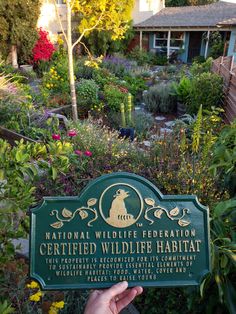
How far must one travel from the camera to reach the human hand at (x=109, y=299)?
4.81ft

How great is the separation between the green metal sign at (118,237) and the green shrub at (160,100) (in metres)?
7.85

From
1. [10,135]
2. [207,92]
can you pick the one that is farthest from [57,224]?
[207,92]

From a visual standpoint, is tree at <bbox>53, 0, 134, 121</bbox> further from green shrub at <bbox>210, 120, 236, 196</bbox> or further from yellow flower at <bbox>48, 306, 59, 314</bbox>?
yellow flower at <bbox>48, 306, 59, 314</bbox>

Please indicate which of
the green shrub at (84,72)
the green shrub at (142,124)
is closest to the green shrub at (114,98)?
the green shrub at (142,124)

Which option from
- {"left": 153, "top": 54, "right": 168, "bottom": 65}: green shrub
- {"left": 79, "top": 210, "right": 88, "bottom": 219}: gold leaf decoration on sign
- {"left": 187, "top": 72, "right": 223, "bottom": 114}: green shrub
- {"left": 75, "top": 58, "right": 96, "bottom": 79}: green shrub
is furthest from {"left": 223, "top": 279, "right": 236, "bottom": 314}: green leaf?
{"left": 153, "top": 54, "right": 168, "bottom": 65}: green shrub

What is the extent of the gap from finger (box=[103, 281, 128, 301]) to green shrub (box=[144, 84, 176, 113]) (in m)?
8.03

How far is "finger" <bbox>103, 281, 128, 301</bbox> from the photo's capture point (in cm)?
150

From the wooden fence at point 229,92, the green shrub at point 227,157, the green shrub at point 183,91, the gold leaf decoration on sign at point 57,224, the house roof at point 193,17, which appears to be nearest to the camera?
the gold leaf decoration on sign at point 57,224

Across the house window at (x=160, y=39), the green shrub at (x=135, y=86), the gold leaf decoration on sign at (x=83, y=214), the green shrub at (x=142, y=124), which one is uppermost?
the gold leaf decoration on sign at (x=83, y=214)

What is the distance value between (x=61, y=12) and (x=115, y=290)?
60.1 ft

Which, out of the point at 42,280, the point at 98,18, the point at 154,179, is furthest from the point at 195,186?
the point at 98,18

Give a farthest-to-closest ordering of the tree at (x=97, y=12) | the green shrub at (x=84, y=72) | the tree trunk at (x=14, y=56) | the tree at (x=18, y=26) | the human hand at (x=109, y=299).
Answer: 1. the tree trunk at (x=14, y=56)
2. the tree at (x=18, y=26)
3. the green shrub at (x=84, y=72)
4. the tree at (x=97, y=12)
5. the human hand at (x=109, y=299)

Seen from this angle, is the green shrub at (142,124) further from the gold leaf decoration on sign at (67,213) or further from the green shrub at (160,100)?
the gold leaf decoration on sign at (67,213)

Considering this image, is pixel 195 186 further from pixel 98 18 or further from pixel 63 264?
pixel 98 18
